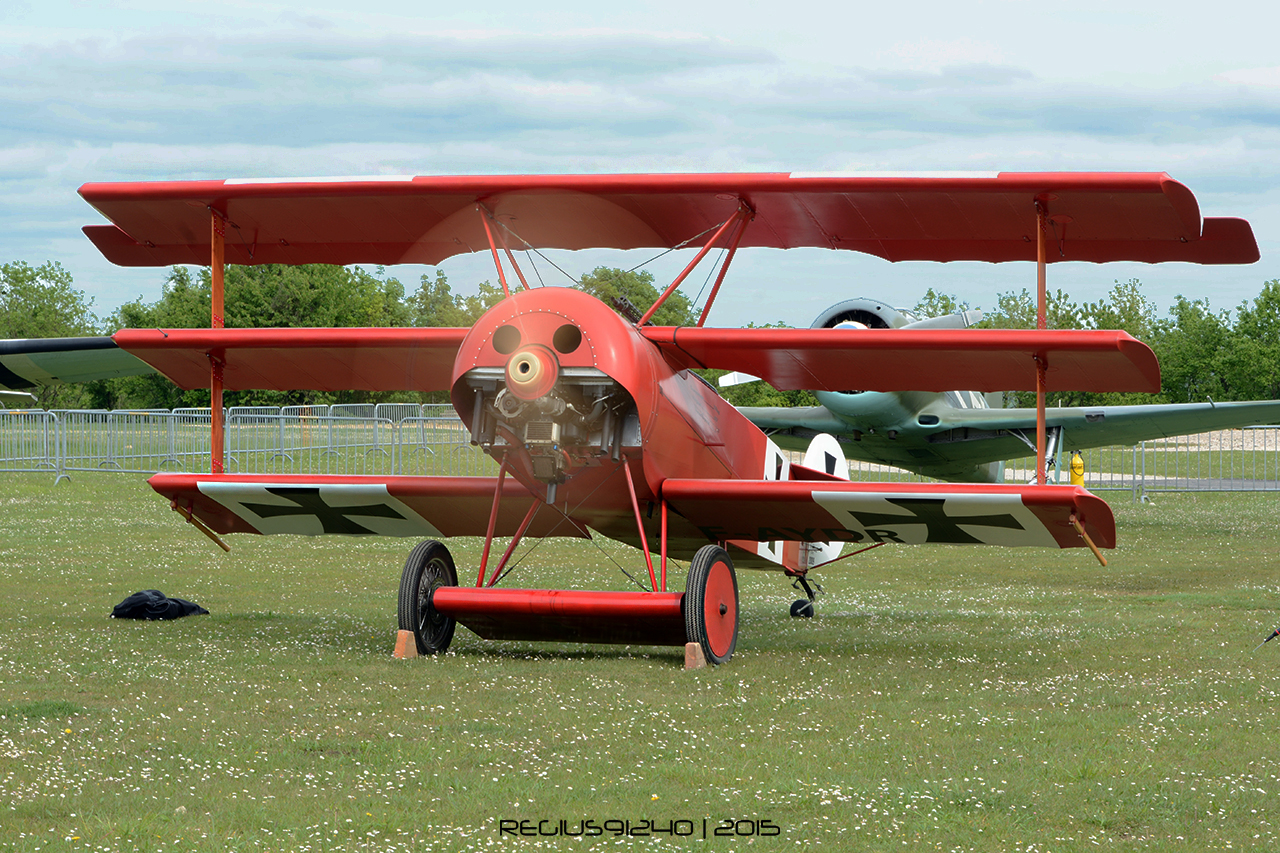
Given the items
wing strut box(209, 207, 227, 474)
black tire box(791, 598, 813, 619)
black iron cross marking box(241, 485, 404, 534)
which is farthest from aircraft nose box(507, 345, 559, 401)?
black tire box(791, 598, 813, 619)

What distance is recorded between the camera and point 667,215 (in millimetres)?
9875

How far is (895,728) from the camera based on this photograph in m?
6.66

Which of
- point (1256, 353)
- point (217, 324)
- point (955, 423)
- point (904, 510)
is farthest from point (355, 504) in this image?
point (1256, 353)

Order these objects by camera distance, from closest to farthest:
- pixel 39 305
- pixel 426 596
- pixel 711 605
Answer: pixel 711 605
pixel 426 596
pixel 39 305

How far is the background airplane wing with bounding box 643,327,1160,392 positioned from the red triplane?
3cm

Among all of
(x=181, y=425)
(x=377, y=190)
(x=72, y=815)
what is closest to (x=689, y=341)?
(x=377, y=190)

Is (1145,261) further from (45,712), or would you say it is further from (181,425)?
(181,425)

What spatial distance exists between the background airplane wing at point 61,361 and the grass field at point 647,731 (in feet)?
7.33

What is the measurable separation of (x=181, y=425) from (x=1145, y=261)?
87.2 feet

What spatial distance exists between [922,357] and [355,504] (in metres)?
4.70

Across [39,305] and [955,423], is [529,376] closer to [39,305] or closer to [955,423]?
[955,423]

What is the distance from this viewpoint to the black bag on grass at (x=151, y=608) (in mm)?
11008

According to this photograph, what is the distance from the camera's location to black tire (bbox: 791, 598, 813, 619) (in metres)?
12.2

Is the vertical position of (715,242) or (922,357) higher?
(715,242)
